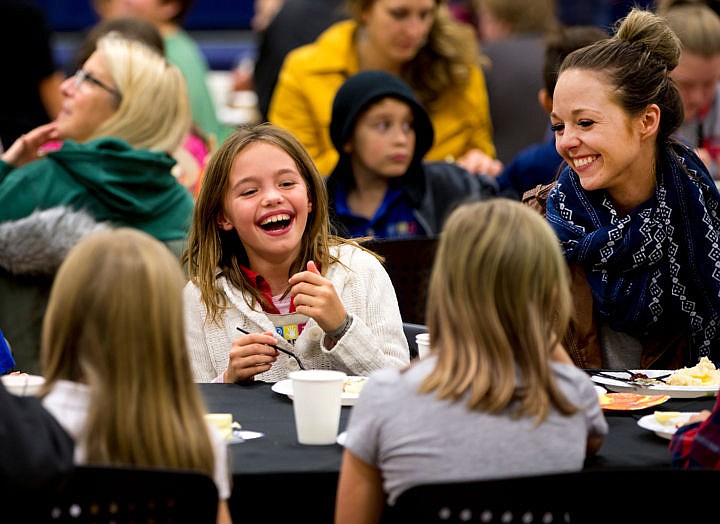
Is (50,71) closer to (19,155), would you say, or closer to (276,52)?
(276,52)

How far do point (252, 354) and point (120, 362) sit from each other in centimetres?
96

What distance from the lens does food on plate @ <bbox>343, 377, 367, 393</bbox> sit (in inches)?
117

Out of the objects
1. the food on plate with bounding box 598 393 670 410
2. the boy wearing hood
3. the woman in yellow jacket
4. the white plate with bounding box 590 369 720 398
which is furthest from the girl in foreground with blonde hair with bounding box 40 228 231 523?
the woman in yellow jacket

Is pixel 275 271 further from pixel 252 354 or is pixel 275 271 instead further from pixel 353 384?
pixel 353 384

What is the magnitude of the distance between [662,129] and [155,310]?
1958 millimetres

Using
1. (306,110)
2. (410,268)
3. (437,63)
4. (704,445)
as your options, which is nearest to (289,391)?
(704,445)

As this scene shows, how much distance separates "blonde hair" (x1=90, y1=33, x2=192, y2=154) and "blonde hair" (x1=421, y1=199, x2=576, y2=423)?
2945 millimetres

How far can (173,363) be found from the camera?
2.20 metres

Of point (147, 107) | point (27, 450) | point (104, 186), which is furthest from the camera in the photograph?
point (147, 107)

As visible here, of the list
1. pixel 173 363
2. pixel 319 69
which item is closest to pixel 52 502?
pixel 173 363

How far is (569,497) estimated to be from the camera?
6.68ft

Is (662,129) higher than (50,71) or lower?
lower

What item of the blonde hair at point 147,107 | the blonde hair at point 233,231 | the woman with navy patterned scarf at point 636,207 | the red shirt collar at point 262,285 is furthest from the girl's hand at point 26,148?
the woman with navy patterned scarf at point 636,207

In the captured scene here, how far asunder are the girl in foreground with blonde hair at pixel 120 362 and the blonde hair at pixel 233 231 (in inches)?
51.1
